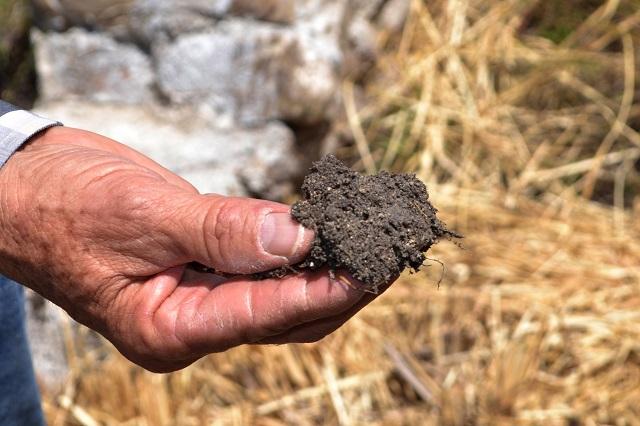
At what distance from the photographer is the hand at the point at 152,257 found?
1.01 metres

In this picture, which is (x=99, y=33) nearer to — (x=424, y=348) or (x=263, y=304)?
(x=424, y=348)

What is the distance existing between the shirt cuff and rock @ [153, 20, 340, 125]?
1.57m

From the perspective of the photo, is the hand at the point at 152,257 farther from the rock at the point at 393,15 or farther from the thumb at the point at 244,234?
the rock at the point at 393,15

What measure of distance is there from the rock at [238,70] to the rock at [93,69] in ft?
0.28

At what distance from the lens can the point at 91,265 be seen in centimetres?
112

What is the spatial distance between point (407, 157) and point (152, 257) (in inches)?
88.8

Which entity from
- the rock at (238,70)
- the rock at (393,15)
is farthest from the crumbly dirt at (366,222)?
the rock at (393,15)

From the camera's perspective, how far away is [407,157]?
3.26m

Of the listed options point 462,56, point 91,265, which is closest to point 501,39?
point 462,56

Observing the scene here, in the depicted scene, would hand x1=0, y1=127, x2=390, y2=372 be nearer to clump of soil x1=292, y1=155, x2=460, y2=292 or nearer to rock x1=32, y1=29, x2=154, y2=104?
clump of soil x1=292, y1=155, x2=460, y2=292

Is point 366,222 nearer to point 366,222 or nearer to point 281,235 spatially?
point 366,222

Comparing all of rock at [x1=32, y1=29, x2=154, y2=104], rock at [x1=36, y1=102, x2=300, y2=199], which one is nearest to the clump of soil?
rock at [x1=36, y1=102, x2=300, y2=199]

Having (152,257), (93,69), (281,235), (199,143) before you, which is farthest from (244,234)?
(93,69)

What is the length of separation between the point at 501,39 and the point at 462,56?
0.18 m
